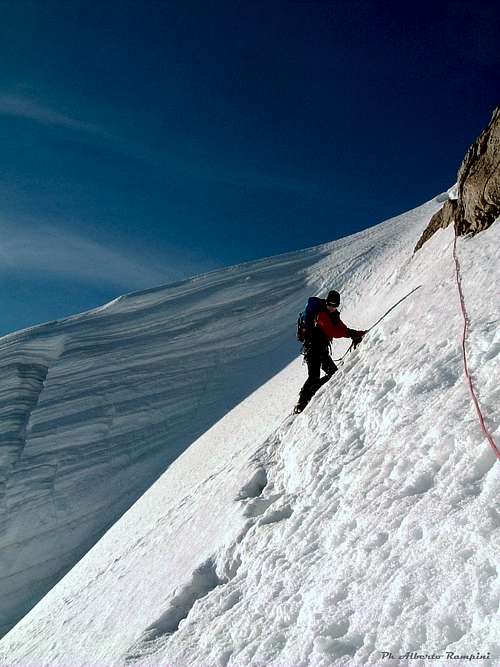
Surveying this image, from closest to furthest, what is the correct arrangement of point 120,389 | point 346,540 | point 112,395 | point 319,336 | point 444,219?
point 346,540 → point 319,336 → point 444,219 → point 112,395 → point 120,389

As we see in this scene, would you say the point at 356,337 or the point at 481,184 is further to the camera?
the point at 481,184

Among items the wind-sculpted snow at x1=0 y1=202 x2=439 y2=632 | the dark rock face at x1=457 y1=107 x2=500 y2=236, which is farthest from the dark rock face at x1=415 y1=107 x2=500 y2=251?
the wind-sculpted snow at x1=0 y1=202 x2=439 y2=632

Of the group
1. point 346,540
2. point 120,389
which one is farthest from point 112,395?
point 346,540

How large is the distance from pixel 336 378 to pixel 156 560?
2873mm

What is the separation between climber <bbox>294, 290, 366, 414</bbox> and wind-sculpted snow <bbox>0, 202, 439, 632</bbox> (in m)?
1.70

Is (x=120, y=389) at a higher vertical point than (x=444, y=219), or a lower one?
higher

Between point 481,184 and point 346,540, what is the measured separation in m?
5.93

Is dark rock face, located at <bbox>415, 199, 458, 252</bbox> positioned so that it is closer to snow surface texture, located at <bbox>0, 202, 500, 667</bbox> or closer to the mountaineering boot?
snow surface texture, located at <bbox>0, 202, 500, 667</bbox>

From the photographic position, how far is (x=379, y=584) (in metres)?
2.86

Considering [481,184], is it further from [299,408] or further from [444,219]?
[444,219]

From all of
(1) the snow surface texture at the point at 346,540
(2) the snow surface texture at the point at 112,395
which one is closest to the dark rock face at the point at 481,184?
(1) the snow surface texture at the point at 346,540

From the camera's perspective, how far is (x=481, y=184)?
7.52m

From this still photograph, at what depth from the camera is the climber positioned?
7.01 m

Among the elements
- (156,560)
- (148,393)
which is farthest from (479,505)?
(148,393)
